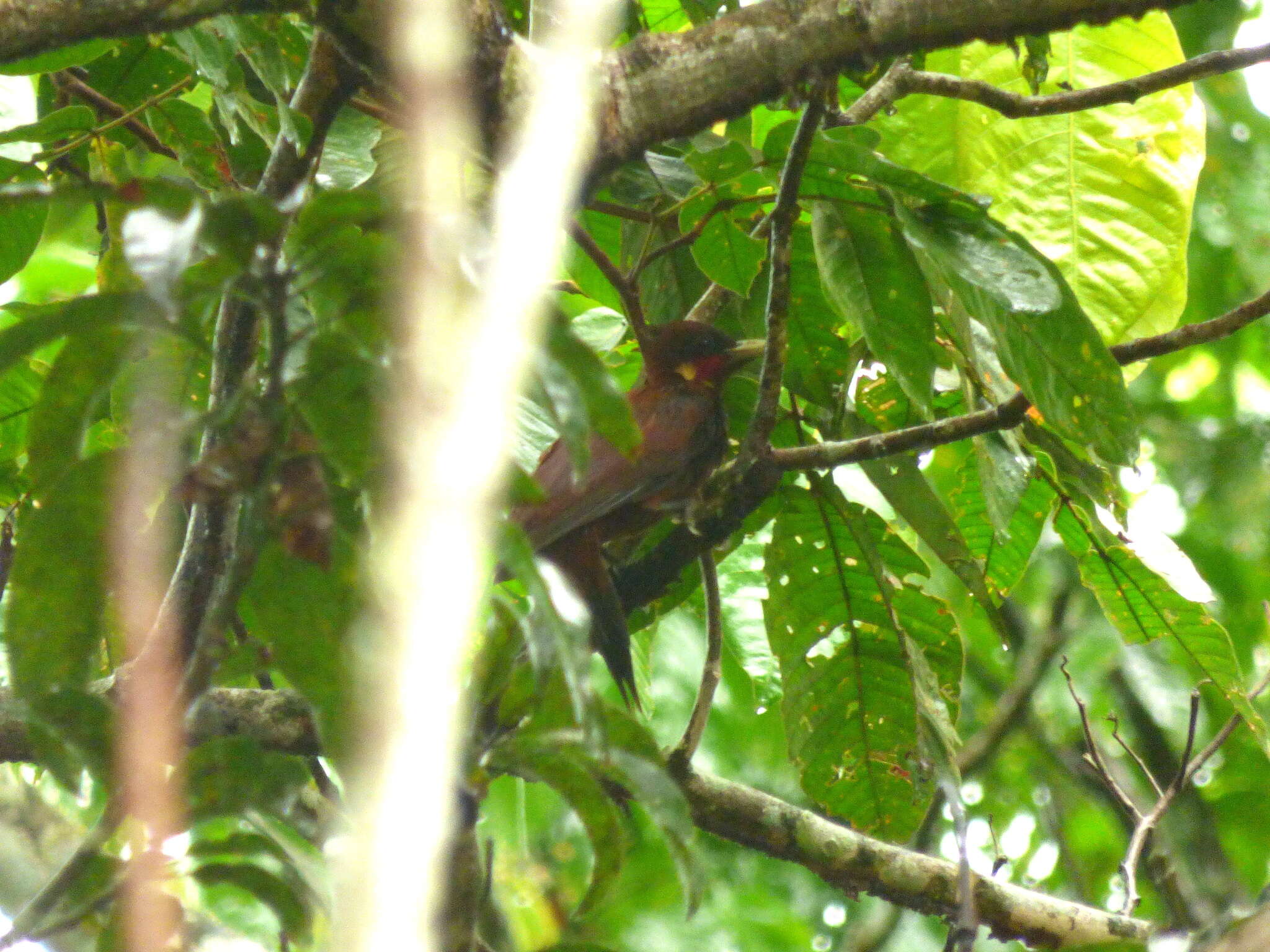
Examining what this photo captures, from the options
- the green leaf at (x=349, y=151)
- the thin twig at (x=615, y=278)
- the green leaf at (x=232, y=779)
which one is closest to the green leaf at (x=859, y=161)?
the thin twig at (x=615, y=278)

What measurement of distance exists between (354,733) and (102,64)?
2304mm

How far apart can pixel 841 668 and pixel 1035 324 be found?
971 mm

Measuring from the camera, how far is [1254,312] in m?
2.29

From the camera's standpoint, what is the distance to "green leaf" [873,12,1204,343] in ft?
9.01

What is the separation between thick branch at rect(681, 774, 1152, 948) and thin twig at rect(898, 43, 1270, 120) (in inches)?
61.1

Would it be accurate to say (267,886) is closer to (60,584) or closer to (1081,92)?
(60,584)

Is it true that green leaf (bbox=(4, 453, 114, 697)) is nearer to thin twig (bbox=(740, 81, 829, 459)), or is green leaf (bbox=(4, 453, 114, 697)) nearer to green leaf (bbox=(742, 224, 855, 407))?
thin twig (bbox=(740, 81, 829, 459))

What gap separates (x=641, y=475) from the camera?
11.2 feet

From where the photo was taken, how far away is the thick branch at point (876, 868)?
9.66 feet

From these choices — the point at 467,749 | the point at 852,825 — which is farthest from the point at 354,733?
the point at 852,825

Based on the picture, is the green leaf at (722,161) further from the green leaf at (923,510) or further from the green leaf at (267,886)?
the green leaf at (267,886)

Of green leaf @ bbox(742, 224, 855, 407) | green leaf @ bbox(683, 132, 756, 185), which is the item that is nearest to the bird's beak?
green leaf @ bbox(742, 224, 855, 407)

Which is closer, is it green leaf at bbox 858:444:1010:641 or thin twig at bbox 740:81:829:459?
thin twig at bbox 740:81:829:459

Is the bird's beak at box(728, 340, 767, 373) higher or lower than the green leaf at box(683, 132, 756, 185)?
higher
